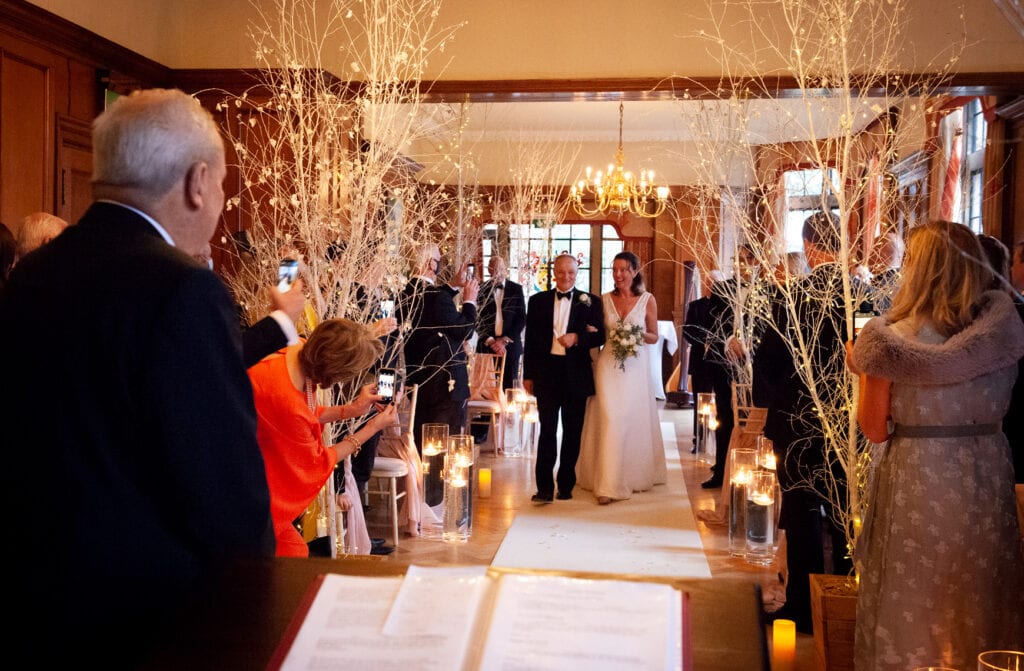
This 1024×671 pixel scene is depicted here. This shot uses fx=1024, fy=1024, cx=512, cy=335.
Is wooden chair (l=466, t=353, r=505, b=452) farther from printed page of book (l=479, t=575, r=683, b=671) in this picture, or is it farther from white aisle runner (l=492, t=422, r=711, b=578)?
printed page of book (l=479, t=575, r=683, b=671)

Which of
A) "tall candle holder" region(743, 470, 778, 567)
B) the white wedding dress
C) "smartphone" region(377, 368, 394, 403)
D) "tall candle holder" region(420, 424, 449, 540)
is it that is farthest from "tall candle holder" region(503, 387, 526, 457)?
"smartphone" region(377, 368, 394, 403)

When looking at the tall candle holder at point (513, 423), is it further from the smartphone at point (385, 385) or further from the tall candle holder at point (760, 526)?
the smartphone at point (385, 385)

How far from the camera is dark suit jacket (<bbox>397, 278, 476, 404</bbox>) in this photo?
670 centimetres

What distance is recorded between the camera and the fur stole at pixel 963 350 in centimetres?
286

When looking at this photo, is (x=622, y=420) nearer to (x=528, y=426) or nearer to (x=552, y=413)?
(x=552, y=413)

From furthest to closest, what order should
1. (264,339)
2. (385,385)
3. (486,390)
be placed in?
Result: 1. (486,390)
2. (385,385)
3. (264,339)

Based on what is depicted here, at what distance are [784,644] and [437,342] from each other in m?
3.72

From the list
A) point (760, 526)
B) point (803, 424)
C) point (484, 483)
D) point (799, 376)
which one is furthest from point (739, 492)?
point (484, 483)

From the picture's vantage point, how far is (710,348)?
8.09 metres

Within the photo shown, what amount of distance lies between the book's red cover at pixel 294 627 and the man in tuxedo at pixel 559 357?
5.89m

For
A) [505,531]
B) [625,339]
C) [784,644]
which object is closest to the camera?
[784,644]

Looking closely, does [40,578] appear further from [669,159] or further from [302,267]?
[669,159]

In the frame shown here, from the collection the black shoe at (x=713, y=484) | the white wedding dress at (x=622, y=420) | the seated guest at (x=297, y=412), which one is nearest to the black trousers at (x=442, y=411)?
the white wedding dress at (x=622, y=420)

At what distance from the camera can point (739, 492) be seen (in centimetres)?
586
